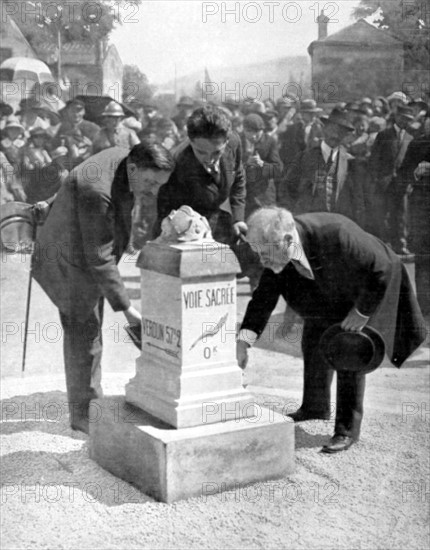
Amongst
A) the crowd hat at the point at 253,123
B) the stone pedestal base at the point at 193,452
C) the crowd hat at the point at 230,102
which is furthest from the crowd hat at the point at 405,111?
the stone pedestal base at the point at 193,452

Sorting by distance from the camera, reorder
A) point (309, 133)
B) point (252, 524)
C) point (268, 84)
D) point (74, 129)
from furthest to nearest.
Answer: point (309, 133), point (74, 129), point (268, 84), point (252, 524)

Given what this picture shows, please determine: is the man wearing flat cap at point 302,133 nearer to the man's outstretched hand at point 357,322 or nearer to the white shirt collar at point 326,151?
the white shirt collar at point 326,151

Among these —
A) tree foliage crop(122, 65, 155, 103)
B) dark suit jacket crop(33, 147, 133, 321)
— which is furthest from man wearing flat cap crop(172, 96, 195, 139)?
dark suit jacket crop(33, 147, 133, 321)

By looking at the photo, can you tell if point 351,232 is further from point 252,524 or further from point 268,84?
point 252,524

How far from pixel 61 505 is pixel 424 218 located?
3083 mm

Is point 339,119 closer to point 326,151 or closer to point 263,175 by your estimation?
point 326,151

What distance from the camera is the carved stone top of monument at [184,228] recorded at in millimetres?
4086

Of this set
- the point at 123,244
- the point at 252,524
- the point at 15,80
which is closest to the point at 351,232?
the point at 123,244

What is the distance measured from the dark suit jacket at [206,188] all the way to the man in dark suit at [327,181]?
14.6 inches

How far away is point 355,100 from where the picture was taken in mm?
5508

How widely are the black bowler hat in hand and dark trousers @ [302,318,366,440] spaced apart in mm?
69

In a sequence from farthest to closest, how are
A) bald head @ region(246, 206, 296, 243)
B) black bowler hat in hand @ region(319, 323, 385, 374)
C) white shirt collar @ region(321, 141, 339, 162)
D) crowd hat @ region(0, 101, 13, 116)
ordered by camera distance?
crowd hat @ region(0, 101, 13, 116), white shirt collar @ region(321, 141, 339, 162), black bowler hat in hand @ region(319, 323, 385, 374), bald head @ region(246, 206, 296, 243)

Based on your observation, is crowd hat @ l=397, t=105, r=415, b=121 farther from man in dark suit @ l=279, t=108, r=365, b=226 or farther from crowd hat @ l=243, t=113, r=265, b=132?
crowd hat @ l=243, t=113, r=265, b=132

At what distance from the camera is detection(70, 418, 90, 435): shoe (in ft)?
16.1
